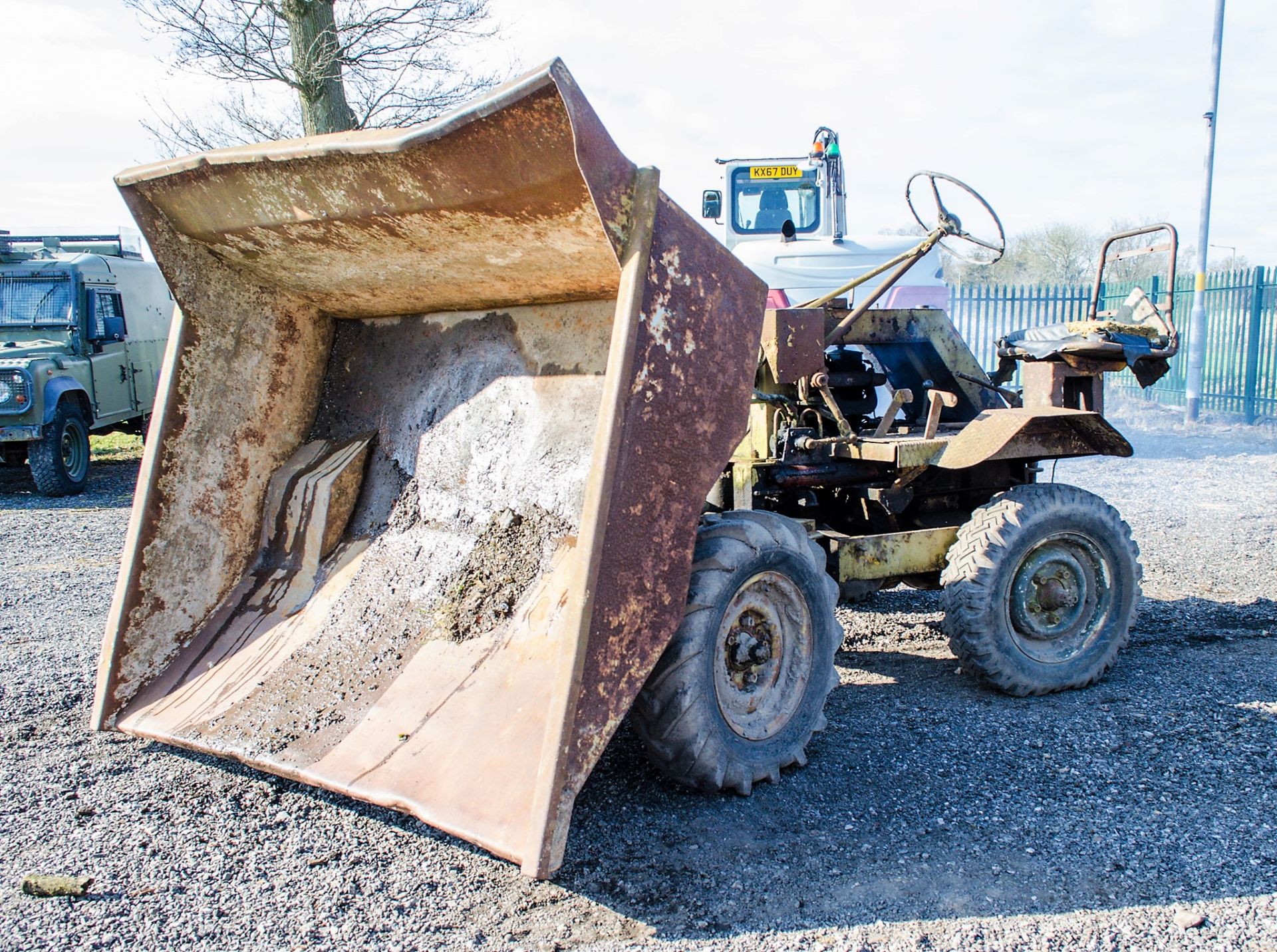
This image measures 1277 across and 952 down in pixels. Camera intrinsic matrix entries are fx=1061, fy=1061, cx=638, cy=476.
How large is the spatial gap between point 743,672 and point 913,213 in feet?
8.11

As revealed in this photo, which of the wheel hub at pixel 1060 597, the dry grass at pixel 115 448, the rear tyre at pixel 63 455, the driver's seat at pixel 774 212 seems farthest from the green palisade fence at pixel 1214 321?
the dry grass at pixel 115 448

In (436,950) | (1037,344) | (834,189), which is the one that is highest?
(834,189)

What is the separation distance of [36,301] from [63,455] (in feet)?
6.71

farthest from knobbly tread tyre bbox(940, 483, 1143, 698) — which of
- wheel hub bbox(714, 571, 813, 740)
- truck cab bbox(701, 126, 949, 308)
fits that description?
truck cab bbox(701, 126, 949, 308)

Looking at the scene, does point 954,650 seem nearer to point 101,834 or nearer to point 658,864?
point 658,864

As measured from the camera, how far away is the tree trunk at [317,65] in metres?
11.1

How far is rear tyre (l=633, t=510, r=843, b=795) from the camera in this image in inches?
115

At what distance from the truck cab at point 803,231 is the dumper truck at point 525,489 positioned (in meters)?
5.82

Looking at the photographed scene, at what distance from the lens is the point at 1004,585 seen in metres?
4.05

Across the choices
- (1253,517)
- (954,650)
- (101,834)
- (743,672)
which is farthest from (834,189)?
(101,834)

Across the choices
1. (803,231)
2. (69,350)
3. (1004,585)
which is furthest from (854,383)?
(69,350)

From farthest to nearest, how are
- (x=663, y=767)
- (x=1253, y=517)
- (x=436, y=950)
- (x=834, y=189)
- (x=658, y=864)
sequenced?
1. (x=834, y=189)
2. (x=1253, y=517)
3. (x=663, y=767)
4. (x=658, y=864)
5. (x=436, y=950)

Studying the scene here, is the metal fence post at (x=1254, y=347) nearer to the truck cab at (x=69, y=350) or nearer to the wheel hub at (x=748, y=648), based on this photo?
the truck cab at (x=69, y=350)

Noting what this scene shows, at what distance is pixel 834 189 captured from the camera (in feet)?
35.8
